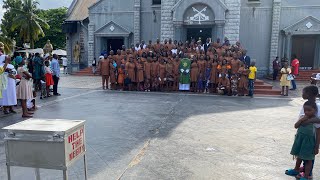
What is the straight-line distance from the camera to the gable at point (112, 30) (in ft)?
77.6

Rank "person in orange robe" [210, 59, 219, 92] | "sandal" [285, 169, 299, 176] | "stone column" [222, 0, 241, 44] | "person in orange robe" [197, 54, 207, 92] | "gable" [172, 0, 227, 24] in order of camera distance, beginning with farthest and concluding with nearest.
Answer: "stone column" [222, 0, 241, 44] → "gable" [172, 0, 227, 24] → "person in orange robe" [197, 54, 207, 92] → "person in orange robe" [210, 59, 219, 92] → "sandal" [285, 169, 299, 176]

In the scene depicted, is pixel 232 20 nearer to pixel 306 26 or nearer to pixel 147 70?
pixel 306 26

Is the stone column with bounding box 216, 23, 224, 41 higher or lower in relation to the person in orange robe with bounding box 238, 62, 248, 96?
higher

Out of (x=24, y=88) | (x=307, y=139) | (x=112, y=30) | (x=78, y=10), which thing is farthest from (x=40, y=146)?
(x=78, y=10)

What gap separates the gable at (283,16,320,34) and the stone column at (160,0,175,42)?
8.22 m

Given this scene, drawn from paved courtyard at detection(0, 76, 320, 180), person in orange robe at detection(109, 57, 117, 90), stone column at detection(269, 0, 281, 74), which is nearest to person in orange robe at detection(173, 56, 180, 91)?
paved courtyard at detection(0, 76, 320, 180)

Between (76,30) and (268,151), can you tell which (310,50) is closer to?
(268,151)

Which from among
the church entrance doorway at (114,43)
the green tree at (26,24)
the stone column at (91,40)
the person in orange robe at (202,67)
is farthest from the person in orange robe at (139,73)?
the green tree at (26,24)

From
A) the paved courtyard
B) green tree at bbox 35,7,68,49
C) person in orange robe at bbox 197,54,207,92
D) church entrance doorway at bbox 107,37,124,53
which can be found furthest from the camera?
green tree at bbox 35,7,68,49

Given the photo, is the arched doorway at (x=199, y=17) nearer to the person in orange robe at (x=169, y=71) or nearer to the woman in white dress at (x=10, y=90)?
the person in orange robe at (x=169, y=71)

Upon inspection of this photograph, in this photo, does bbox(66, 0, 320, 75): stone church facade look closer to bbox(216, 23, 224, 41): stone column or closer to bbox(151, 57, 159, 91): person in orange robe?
bbox(216, 23, 224, 41): stone column

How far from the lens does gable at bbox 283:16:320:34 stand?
20391mm

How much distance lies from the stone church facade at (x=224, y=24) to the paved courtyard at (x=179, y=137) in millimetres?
8906

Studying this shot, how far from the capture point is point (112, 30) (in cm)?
2394
